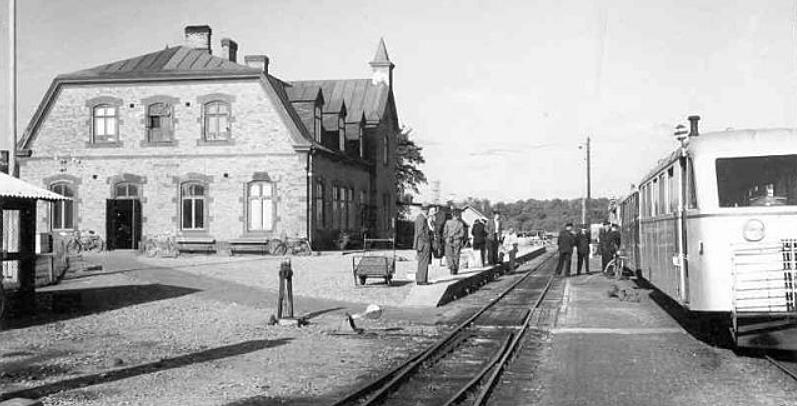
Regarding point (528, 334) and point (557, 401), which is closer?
point (557, 401)

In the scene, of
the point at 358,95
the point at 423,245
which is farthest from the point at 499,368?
the point at 358,95

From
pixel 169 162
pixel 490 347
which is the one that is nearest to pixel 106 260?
pixel 169 162

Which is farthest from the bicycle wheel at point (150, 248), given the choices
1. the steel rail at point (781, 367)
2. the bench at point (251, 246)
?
the steel rail at point (781, 367)

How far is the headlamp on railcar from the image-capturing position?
36.3 feet

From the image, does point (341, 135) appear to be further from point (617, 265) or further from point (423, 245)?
point (423, 245)

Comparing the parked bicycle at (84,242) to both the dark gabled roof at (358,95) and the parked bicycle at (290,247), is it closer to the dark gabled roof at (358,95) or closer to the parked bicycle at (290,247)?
the parked bicycle at (290,247)

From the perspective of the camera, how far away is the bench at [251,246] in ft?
116

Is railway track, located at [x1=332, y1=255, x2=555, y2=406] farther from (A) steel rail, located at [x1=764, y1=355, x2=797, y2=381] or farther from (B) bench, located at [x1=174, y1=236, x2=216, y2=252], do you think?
(B) bench, located at [x1=174, y1=236, x2=216, y2=252]

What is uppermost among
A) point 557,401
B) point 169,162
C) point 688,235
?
point 169,162

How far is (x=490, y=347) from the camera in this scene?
12.1 meters

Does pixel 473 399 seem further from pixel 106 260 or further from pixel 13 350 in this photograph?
pixel 106 260

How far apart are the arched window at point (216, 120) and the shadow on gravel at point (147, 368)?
82.5ft

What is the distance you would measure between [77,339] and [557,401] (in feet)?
24.0

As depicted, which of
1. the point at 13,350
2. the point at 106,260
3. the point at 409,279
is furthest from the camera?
the point at 106,260
